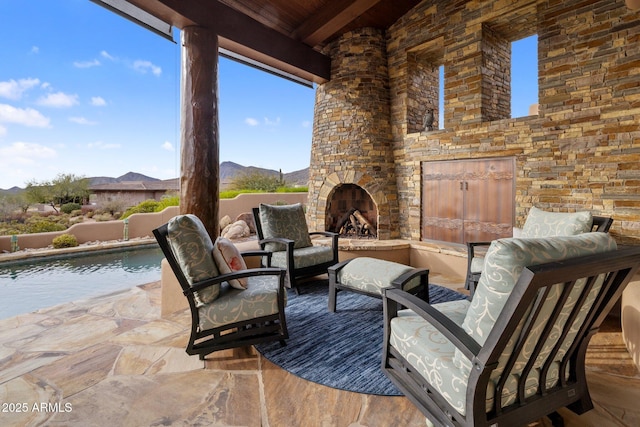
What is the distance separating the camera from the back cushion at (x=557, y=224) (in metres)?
2.67

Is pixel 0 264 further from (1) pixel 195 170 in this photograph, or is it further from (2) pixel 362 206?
(2) pixel 362 206

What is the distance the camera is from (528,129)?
148 inches

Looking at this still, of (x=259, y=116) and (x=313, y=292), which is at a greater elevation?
(x=259, y=116)

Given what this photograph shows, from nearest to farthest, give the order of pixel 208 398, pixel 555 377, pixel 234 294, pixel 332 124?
pixel 555 377 < pixel 208 398 < pixel 234 294 < pixel 332 124

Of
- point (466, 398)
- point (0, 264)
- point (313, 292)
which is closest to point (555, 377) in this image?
point (466, 398)

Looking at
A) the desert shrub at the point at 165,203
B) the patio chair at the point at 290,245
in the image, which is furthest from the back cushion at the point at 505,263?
the desert shrub at the point at 165,203

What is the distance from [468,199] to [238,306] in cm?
361

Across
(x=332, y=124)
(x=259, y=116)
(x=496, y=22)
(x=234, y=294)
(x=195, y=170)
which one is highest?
(x=259, y=116)

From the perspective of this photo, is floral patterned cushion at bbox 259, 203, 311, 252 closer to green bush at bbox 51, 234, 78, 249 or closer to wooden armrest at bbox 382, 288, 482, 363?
wooden armrest at bbox 382, 288, 482, 363

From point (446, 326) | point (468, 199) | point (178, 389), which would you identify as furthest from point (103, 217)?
point (446, 326)

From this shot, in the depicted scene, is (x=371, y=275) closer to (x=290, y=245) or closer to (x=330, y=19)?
(x=290, y=245)

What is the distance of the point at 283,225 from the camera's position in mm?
3902

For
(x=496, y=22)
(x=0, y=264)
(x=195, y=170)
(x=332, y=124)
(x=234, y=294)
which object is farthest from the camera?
(x=0, y=264)

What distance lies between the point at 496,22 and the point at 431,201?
2534mm
